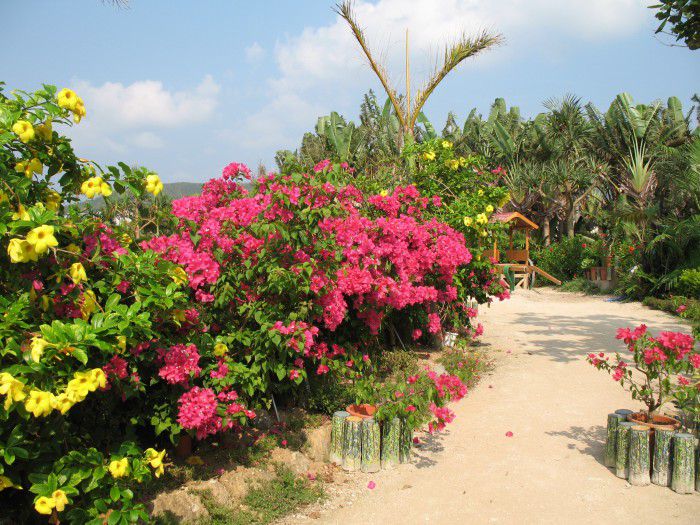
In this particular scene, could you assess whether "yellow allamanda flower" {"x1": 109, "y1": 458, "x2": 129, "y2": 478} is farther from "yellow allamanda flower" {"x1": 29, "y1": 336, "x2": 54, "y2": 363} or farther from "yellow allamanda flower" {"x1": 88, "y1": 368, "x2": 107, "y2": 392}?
"yellow allamanda flower" {"x1": 29, "y1": 336, "x2": 54, "y2": 363}

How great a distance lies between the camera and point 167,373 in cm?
349

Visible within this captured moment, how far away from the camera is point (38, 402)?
2.31 m

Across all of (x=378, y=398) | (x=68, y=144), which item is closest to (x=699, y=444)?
(x=378, y=398)

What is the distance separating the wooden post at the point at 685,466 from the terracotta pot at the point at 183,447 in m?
3.54

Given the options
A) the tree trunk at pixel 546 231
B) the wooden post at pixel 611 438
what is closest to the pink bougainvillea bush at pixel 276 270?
the wooden post at pixel 611 438

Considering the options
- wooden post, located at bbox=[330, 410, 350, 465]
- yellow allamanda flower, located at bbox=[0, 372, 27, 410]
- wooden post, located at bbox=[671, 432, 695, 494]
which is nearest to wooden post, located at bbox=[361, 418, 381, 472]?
wooden post, located at bbox=[330, 410, 350, 465]

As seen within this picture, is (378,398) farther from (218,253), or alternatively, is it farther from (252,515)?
(218,253)

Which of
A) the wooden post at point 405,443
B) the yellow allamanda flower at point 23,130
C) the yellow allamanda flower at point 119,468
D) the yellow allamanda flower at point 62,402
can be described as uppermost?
the yellow allamanda flower at point 23,130

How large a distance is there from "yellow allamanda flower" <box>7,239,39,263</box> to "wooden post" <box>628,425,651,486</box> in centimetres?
419

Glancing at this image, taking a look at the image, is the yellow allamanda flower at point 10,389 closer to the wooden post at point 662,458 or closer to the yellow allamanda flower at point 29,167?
the yellow allamanda flower at point 29,167

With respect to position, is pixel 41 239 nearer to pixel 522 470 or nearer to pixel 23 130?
pixel 23 130

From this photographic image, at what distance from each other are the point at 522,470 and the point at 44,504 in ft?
11.4

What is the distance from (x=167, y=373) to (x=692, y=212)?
52.4 feet

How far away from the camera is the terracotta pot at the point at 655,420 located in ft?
15.1
